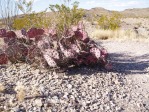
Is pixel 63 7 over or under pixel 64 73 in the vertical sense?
over

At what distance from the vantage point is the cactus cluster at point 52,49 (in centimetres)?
569

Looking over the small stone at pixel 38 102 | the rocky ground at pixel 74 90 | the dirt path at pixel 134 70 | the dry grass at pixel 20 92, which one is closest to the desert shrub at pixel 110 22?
the dirt path at pixel 134 70

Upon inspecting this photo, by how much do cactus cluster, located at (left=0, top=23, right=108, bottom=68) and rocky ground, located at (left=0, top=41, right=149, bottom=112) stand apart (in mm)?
170

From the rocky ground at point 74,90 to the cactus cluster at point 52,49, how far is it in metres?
0.17

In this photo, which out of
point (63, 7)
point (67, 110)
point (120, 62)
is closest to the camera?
point (67, 110)

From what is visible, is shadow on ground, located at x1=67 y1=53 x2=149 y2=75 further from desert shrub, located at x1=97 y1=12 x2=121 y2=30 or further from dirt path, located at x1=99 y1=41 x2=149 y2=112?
desert shrub, located at x1=97 y1=12 x2=121 y2=30

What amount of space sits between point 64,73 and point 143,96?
4.46 feet

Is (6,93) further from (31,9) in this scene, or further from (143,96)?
(31,9)

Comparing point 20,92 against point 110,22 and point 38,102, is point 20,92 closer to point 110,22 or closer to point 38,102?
point 38,102

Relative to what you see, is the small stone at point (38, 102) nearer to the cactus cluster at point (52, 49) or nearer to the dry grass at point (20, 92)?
the dry grass at point (20, 92)

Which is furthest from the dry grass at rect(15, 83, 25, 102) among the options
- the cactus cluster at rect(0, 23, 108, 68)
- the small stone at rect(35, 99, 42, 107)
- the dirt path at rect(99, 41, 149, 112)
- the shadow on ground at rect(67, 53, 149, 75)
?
the dirt path at rect(99, 41, 149, 112)

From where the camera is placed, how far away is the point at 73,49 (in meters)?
5.80

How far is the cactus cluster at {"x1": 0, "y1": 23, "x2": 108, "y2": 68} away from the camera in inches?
224

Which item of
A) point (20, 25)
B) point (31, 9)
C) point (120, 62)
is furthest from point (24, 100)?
point (31, 9)
